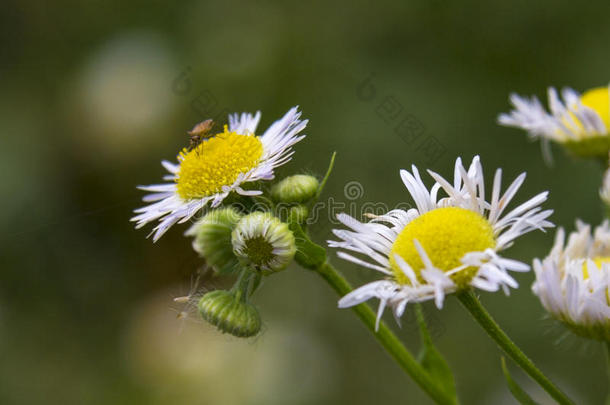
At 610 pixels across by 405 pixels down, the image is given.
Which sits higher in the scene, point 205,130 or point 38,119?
point 38,119

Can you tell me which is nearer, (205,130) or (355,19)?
(205,130)

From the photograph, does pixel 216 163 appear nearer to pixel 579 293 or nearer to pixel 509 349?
pixel 509 349

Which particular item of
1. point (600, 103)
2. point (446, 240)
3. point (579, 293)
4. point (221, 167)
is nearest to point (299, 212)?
point (221, 167)

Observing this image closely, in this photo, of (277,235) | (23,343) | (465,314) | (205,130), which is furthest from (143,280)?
(277,235)

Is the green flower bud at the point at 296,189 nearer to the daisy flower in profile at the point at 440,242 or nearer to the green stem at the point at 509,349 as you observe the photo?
the daisy flower in profile at the point at 440,242

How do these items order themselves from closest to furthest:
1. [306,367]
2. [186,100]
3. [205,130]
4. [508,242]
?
[508,242], [205,130], [306,367], [186,100]

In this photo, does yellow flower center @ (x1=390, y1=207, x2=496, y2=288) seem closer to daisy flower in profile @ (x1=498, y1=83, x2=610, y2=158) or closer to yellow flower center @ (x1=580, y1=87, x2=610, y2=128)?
daisy flower in profile @ (x1=498, y1=83, x2=610, y2=158)

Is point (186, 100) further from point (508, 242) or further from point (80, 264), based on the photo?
point (508, 242)
